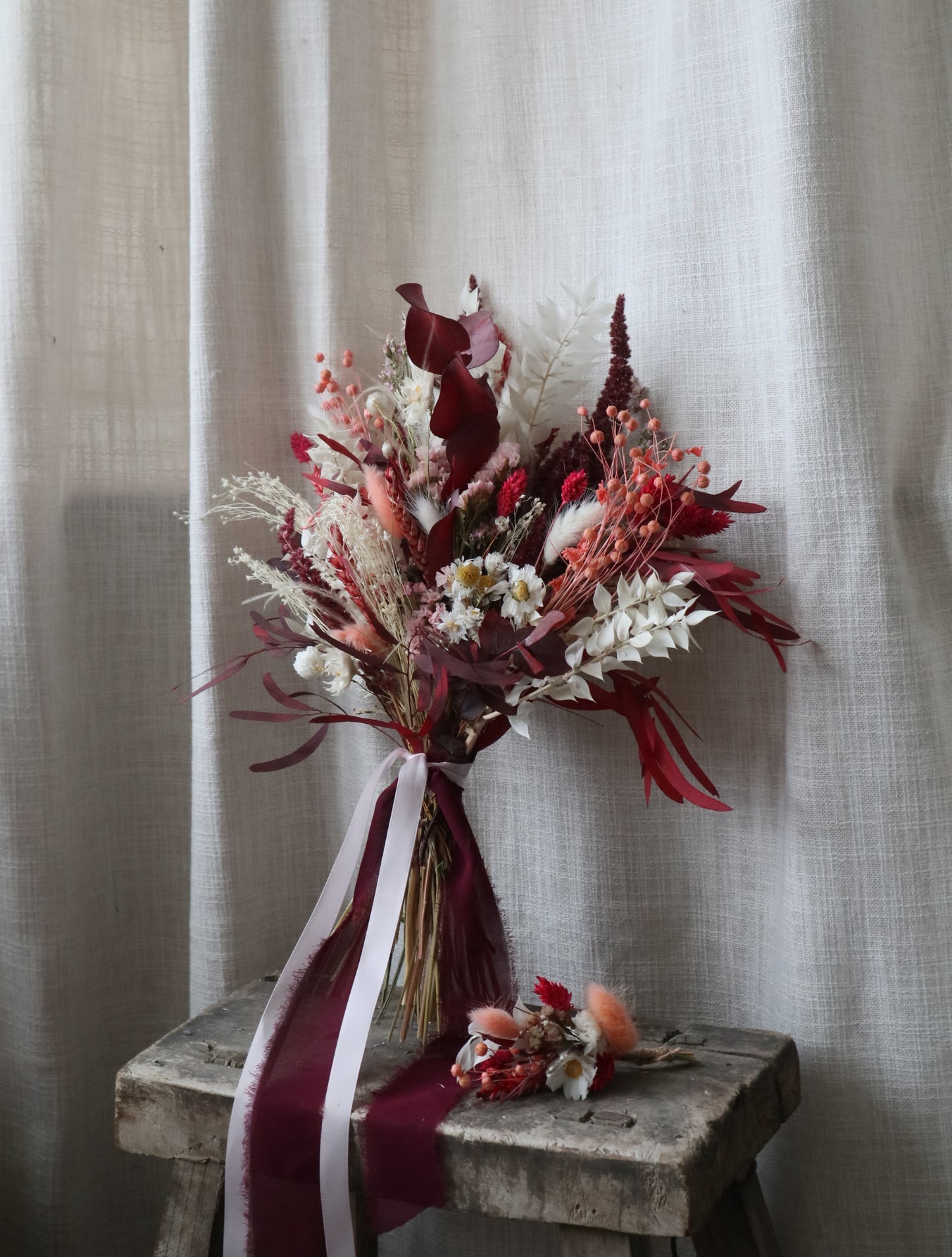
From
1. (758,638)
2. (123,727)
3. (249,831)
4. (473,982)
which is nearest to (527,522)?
(758,638)

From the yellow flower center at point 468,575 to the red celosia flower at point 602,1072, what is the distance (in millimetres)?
400

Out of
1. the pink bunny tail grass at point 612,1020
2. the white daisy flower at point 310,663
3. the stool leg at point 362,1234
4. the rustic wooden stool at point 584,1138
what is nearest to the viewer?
the rustic wooden stool at point 584,1138

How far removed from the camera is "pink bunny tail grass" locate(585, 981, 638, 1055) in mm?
887

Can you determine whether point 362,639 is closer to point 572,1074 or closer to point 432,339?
point 432,339

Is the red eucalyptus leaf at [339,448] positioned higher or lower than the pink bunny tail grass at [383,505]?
higher

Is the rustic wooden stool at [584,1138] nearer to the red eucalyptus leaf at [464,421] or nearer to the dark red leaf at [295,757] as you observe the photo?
the dark red leaf at [295,757]

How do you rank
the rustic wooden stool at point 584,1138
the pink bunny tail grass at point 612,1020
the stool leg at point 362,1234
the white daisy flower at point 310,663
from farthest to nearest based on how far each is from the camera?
the stool leg at point 362,1234
the white daisy flower at point 310,663
the pink bunny tail grass at point 612,1020
the rustic wooden stool at point 584,1138

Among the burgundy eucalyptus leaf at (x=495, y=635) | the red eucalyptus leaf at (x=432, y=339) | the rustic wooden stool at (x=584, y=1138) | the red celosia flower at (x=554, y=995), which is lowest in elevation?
the rustic wooden stool at (x=584, y=1138)

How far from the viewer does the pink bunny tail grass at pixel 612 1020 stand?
2.91 ft

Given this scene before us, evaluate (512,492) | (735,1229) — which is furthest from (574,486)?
(735,1229)

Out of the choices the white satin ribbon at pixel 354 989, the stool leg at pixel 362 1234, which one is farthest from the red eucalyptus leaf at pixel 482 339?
the stool leg at pixel 362 1234

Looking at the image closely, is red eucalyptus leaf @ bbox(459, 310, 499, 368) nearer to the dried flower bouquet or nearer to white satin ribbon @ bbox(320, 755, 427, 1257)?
the dried flower bouquet

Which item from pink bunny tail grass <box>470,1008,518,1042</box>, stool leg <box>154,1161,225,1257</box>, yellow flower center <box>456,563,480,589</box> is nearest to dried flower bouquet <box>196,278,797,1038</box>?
yellow flower center <box>456,563,480,589</box>

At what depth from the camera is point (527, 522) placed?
94cm
